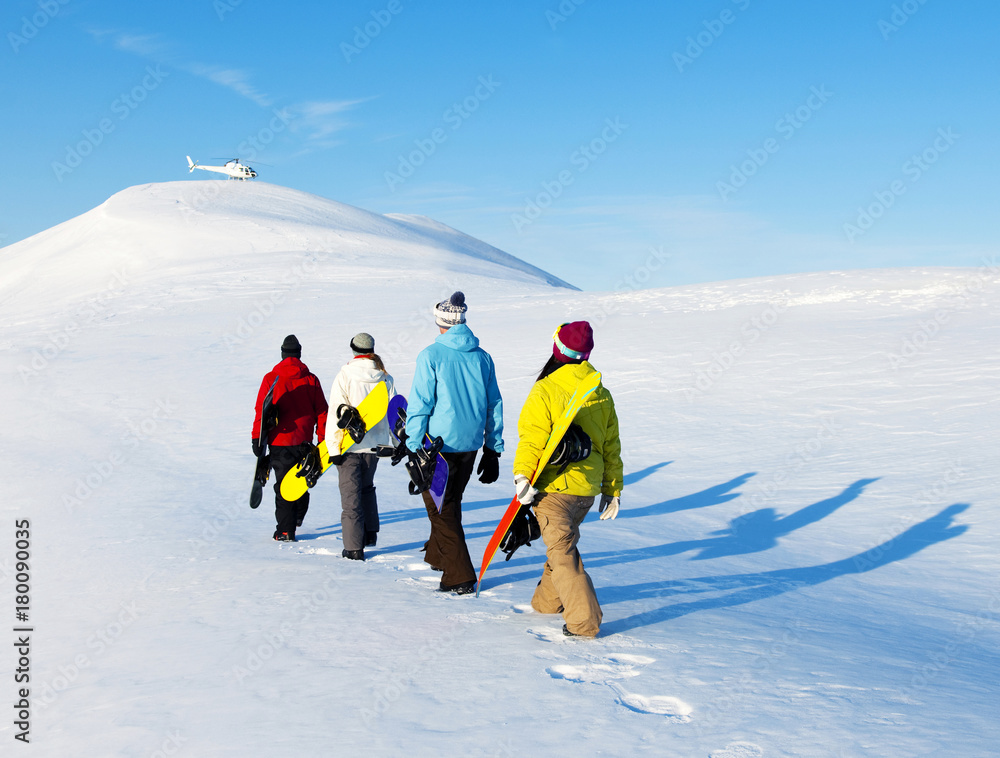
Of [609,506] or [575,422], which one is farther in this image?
[609,506]

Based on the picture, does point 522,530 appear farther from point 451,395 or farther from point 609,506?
point 451,395

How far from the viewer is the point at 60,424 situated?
42.7ft

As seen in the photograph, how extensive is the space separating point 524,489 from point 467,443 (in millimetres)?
980

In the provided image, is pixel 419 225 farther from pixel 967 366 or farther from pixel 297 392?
pixel 297 392

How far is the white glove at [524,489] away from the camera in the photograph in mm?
4504

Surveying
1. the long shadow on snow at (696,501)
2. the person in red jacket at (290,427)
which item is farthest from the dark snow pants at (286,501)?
the long shadow on snow at (696,501)

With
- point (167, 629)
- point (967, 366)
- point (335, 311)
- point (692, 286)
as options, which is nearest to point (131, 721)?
point (167, 629)

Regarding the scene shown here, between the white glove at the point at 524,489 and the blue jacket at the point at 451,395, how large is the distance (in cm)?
94

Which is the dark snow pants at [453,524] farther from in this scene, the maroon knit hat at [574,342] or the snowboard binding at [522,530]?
the maroon knit hat at [574,342]

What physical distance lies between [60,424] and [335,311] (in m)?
11.5

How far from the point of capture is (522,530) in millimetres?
4875

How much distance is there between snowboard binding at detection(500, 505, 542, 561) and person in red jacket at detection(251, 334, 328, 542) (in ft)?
9.17

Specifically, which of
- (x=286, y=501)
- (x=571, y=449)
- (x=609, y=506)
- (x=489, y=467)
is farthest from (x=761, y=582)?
(x=286, y=501)

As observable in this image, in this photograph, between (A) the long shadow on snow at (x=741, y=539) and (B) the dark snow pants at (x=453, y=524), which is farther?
(A) the long shadow on snow at (x=741, y=539)
